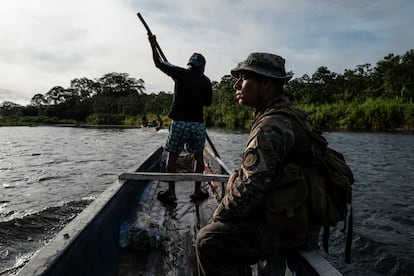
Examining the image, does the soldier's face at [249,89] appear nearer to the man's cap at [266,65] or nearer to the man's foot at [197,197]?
the man's cap at [266,65]

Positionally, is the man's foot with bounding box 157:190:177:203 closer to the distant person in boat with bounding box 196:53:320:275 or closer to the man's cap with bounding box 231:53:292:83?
the distant person in boat with bounding box 196:53:320:275

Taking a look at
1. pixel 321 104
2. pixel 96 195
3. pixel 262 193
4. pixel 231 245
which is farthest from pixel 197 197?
pixel 321 104

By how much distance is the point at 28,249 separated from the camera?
4.65 metres

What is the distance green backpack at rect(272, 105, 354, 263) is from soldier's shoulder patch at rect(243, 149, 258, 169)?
0.25 metres

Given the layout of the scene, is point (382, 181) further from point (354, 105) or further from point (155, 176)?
point (354, 105)

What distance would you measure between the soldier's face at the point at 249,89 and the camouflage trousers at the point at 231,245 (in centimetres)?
66

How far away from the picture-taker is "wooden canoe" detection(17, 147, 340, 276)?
1897mm

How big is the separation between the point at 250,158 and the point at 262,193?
7.0 inches

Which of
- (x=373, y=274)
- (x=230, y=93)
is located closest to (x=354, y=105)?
(x=230, y=93)

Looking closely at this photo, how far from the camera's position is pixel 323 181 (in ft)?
5.97

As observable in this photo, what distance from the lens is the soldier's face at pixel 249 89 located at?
2.02 m

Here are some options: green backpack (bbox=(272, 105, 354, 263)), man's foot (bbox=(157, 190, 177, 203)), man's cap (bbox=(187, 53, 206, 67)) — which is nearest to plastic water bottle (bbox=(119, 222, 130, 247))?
man's foot (bbox=(157, 190, 177, 203))

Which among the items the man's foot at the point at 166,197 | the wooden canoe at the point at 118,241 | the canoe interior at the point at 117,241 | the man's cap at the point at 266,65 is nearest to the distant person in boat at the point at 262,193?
the man's cap at the point at 266,65

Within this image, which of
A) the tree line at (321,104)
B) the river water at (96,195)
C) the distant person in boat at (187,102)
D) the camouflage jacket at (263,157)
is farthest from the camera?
the tree line at (321,104)
